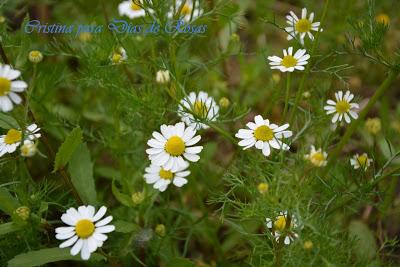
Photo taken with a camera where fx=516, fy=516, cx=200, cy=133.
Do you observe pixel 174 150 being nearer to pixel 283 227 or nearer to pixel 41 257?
pixel 283 227

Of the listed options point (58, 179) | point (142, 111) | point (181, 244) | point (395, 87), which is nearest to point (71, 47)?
point (142, 111)

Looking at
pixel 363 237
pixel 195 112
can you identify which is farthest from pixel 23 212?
pixel 363 237

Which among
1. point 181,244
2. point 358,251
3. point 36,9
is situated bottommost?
point 358,251

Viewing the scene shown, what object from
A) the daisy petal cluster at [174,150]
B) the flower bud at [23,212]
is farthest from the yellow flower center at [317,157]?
the flower bud at [23,212]

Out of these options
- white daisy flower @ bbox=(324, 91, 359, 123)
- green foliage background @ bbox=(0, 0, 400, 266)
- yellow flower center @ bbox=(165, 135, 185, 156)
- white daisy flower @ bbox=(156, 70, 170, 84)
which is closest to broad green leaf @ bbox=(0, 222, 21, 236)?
green foliage background @ bbox=(0, 0, 400, 266)

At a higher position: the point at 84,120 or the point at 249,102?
the point at 249,102

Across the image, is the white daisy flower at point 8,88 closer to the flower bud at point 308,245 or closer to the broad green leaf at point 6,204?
the broad green leaf at point 6,204

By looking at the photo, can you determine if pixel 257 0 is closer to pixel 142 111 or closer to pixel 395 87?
pixel 395 87
